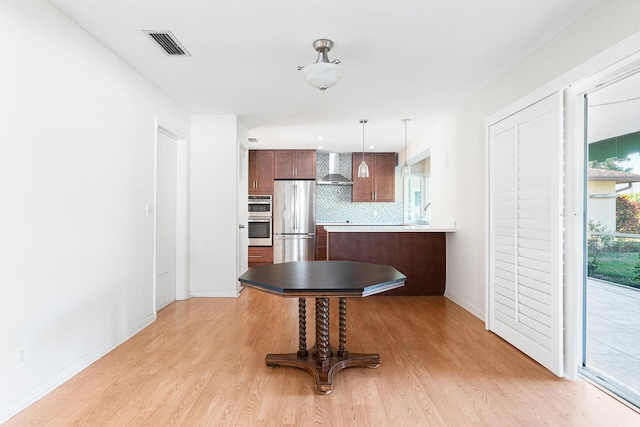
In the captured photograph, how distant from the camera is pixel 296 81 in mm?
3332

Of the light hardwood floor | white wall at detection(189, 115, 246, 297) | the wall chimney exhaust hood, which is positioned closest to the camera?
the light hardwood floor

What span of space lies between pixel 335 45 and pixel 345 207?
496cm

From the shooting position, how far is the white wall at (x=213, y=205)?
178 inches

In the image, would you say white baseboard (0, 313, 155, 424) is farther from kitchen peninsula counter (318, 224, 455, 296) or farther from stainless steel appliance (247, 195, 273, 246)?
stainless steel appliance (247, 195, 273, 246)

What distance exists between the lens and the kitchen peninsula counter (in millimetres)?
4617

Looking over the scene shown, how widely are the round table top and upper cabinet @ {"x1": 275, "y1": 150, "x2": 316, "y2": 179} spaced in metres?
4.07

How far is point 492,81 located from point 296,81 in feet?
6.02

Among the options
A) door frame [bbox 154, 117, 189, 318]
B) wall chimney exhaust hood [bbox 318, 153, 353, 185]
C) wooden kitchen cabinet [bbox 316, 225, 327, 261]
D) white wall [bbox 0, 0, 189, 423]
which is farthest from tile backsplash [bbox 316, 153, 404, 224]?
white wall [bbox 0, 0, 189, 423]

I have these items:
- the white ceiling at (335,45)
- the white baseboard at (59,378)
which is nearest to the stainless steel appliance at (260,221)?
the white ceiling at (335,45)

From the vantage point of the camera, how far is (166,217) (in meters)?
4.05

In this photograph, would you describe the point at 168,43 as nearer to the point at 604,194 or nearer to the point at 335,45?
the point at 335,45

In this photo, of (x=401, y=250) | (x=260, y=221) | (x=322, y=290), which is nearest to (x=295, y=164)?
(x=260, y=221)

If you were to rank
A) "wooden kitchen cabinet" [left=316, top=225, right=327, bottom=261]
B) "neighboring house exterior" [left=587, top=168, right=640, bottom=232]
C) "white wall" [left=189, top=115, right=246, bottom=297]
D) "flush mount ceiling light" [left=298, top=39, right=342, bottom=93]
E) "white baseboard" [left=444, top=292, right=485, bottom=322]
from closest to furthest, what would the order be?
"flush mount ceiling light" [left=298, top=39, right=342, bottom=93]
"neighboring house exterior" [left=587, top=168, right=640, bottom=232]
"white baseboard" [left=444, top=292, right=485, bottom=322]
"white wall" [left=189, top=115, right=246, bottom=297]
"wooden kitchen cabinet" [left=316, top=225, right=327, bottom=261]

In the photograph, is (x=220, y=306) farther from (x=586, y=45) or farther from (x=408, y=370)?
(x=586, y=45)
